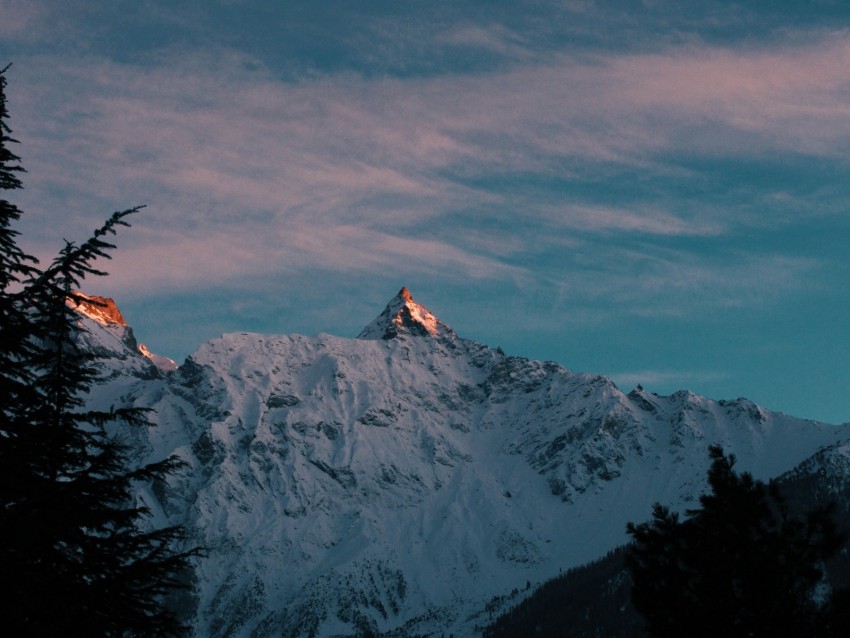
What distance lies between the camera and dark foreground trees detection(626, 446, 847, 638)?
882 inches

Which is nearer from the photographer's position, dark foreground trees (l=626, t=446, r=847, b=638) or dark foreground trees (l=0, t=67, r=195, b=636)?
dark foreground trees (l=0, t=67, r=195, b=636)

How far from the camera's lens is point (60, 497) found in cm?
1471

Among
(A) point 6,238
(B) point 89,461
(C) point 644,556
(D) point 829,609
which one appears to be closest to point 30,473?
(B) point 89,461

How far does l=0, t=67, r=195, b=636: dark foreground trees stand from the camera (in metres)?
14.0

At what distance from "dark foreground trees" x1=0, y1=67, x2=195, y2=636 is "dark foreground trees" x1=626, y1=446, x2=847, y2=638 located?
40.3 ft

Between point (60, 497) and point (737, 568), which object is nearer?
point (60, 497)

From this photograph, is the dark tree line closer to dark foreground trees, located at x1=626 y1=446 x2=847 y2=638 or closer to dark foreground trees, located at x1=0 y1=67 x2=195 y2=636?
dark foreground trees, located at x1=626 y1=446 x2=847 y2=638

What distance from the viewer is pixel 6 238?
1634cm

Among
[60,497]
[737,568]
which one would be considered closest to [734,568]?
[737,568]

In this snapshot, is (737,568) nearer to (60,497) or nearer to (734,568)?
(734,568)

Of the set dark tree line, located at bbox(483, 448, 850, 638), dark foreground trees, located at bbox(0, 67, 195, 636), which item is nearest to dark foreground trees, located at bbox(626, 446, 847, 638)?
dark tree line, located at bbox(483, 448, 850, 638)

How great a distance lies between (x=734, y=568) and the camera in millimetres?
22906

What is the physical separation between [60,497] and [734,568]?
15332 millimetres

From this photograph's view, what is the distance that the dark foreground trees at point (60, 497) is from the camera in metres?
14.0
